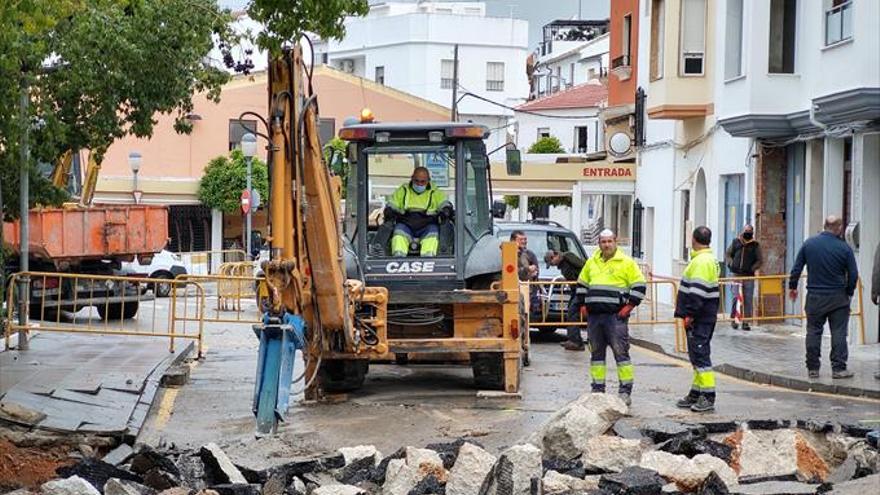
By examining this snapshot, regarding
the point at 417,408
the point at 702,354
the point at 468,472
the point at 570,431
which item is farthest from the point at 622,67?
the point at 468,472

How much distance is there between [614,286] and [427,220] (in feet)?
7.63

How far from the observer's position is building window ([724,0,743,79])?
26.9 metres

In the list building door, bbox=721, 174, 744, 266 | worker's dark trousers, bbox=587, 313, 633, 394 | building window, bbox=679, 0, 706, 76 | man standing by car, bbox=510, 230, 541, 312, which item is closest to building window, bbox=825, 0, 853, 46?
man standing by car, bbox=510, 230, 541, 312

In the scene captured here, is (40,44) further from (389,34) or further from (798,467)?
(389,34)

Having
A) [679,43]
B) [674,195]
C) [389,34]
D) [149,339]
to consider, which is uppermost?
[389,34]

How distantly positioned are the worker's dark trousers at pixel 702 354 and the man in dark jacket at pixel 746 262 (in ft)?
30.6

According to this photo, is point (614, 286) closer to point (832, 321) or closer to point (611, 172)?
point (832, 321)

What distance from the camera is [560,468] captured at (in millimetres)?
10375

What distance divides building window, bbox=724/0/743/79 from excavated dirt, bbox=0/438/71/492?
18.0 m

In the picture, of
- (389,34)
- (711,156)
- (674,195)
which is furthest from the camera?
(389,34)

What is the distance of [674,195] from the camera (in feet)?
107

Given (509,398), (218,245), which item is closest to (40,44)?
(509,398)

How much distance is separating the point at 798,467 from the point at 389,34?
6709 centimetres

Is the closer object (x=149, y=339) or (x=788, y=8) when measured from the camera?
(x=149, y=339)
